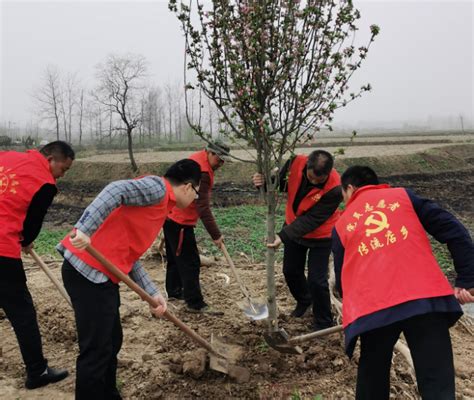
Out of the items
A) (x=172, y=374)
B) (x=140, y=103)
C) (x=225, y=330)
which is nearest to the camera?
(x=172, y=374)

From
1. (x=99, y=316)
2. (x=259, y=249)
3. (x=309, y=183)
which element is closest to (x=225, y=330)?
(x=309, y=183)

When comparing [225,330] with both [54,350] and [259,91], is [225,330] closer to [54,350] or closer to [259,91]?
[54,350]

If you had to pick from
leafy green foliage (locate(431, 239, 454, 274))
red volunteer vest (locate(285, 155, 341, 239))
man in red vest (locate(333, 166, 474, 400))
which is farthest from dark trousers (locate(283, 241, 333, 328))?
leafy green foliage (locate(431, 239, 454, 274))

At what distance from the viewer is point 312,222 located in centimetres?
427

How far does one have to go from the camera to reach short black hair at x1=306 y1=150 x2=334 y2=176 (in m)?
3.96

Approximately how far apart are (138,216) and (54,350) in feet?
7.84

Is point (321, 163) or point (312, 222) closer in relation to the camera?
point (321, 163)

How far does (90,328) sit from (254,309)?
2420mm

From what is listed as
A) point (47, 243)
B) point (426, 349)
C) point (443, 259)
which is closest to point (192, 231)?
point (426, 349)

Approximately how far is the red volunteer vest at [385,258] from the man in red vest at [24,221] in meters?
2.37

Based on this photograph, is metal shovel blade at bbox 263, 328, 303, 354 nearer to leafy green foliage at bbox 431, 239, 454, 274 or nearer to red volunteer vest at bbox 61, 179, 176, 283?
red volunteer vest at bbox 61, 179, 176, 283

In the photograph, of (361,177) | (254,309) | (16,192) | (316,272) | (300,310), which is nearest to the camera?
(361,177)

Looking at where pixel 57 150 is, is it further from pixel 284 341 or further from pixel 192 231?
pixel 284 341

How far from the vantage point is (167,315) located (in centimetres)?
316
